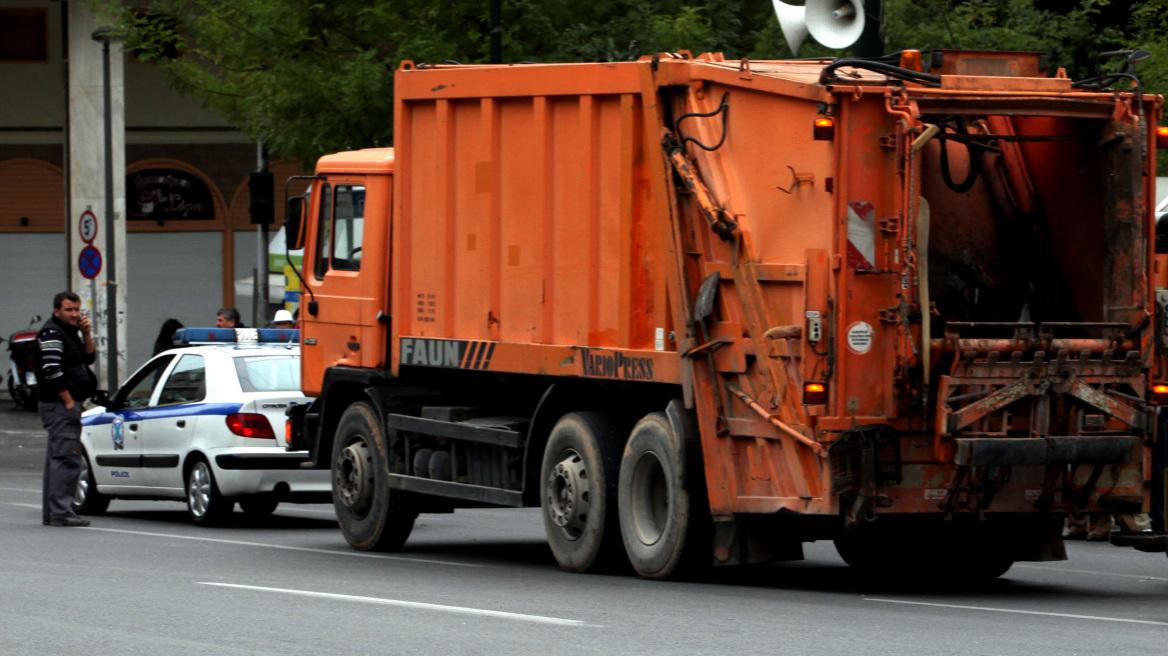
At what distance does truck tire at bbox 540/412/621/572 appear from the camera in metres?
11.2

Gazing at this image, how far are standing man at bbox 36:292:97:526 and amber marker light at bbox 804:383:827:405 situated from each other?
7329mm

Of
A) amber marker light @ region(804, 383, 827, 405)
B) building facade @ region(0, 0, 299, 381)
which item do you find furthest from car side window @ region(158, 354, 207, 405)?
building facade @ region(0, 0, 299, 381)

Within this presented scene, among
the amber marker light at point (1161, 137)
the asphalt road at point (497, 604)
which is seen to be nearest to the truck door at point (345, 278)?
the asphalt road at point (497, 604)

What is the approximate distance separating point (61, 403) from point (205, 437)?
3.80 ft

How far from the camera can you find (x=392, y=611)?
9.37 m

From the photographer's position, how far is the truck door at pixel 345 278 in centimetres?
1349

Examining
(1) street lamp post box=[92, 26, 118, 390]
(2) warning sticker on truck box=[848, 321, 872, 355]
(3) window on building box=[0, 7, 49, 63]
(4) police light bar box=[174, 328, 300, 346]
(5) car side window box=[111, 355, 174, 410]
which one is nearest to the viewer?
(2) warning sticker on truck box=[848, 321, 872, 355]

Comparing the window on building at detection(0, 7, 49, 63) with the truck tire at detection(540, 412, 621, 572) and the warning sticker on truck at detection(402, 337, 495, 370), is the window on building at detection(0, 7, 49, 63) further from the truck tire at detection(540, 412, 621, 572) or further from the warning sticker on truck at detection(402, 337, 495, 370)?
the truck tire at detection(540, 412, 621, 572)

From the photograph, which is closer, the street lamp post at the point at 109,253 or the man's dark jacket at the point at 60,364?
the man's dark jacket at the point at 60,364

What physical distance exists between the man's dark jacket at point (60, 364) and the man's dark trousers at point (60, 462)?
106 mm

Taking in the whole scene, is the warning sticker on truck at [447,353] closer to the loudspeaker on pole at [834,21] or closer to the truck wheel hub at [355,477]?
the truck wheel hub at [355,477]

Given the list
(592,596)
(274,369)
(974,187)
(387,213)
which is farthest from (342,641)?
(274,369)

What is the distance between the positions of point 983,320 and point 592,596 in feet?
8.51

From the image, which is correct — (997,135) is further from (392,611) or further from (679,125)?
(392,611)
